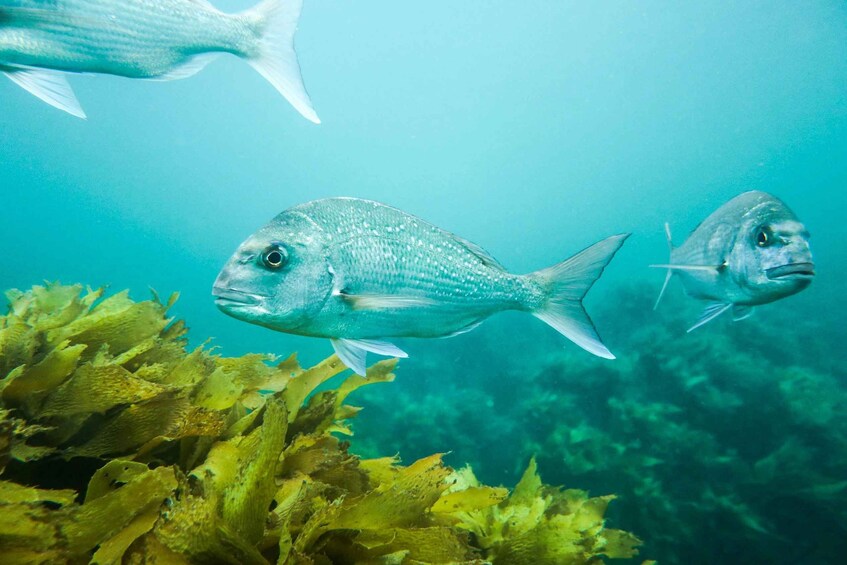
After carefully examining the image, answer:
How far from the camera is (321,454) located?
182 centimetres

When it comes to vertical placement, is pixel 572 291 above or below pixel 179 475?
above

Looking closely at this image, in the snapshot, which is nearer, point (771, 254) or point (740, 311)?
point (771, 254)

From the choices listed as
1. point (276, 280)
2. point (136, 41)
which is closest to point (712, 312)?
point (276, 280)

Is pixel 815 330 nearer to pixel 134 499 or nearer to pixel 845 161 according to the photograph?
pixel 134 499

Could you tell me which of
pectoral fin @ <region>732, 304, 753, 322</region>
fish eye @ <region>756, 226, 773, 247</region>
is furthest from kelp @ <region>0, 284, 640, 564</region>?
fish eye @ <region>756, 226, 773, 247</region>

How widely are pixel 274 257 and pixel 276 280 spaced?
0.09 m

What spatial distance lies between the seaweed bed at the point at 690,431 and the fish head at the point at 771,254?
421cm

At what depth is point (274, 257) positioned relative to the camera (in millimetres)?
1570

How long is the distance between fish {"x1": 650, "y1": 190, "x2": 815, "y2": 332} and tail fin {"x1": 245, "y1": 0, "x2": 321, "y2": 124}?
6.78 feet

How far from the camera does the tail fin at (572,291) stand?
1.86 meters

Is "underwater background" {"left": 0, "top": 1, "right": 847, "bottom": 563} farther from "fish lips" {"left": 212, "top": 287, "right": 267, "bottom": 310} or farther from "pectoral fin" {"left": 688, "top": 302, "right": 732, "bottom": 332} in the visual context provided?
"pectoral fin" {"left": 688, "top": 302, "right": 732, "bottom": 332}

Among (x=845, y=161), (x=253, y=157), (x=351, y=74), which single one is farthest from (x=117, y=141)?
(x=845, y=161)

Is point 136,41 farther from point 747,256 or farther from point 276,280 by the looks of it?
point 747,256

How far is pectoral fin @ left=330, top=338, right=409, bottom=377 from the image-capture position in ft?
5.43
